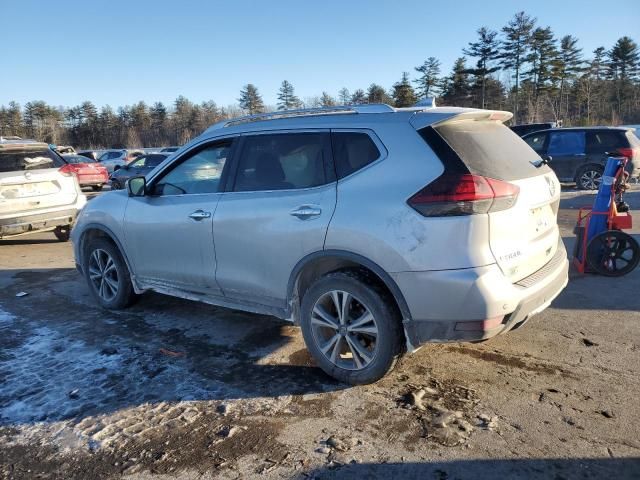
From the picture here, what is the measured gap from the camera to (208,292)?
4375 millimetres

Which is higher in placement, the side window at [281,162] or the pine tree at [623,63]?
the pine tree at [623,63]

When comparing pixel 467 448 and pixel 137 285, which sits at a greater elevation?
pixel 137 285

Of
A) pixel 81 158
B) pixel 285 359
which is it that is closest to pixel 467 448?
pixel 285 359

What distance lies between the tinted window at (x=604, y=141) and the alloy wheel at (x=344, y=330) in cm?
1248

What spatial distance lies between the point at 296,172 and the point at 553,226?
189 cm

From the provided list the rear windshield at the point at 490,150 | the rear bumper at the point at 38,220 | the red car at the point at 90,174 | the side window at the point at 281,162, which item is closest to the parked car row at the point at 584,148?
the rear windshield at the point at 490,150

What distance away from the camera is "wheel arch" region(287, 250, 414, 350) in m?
3.20

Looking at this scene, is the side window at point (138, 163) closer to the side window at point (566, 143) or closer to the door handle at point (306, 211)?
the side window at point (566, 143)

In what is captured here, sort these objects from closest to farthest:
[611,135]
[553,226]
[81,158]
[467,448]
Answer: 1. [467,448]
2. [553,226]
3. [611,135]
4. [81,158]

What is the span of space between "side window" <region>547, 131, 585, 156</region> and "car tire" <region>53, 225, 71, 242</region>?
1228 cm

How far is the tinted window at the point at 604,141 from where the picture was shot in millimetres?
13344


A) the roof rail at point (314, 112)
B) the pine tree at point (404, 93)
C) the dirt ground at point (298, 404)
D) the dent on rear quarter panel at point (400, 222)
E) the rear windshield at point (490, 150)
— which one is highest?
the pine tree at point (404, 93)

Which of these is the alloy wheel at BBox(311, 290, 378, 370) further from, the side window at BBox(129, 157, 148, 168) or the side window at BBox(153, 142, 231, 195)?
the side window at BBox(129, 157, 148, 168)

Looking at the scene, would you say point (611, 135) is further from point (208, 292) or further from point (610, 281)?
point (208, 292)
